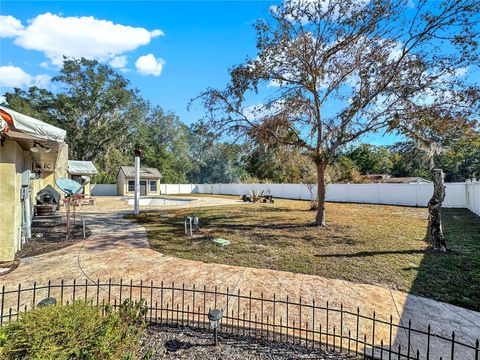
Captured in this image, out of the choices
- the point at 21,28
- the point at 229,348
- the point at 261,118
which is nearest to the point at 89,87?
the point at 21,28

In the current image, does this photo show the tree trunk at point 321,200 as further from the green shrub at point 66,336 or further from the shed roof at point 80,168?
the shed roof at point 80,168

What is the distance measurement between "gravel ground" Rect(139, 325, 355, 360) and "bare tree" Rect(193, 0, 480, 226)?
23.8ft

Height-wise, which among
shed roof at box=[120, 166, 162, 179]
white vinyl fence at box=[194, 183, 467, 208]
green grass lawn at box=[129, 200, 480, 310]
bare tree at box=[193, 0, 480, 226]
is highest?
bare tree at box=[193, 0, 480, 226]

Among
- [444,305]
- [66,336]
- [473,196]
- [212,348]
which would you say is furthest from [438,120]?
[66,336]

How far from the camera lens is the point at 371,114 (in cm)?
890

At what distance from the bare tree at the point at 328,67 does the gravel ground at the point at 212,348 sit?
7250 millimetres

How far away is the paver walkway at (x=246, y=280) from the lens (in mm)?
3369

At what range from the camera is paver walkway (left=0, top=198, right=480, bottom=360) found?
3369 millimetres

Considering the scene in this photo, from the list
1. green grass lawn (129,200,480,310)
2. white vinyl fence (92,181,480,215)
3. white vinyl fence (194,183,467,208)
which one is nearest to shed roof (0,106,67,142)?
green grass lawn (129,200,480,310)

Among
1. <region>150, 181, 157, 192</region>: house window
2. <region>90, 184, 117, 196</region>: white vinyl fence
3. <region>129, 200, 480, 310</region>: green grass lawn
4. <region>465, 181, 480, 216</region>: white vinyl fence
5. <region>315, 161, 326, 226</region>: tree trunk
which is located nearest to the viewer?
<region>129, 200, 480, 310</region>: green grass lawn

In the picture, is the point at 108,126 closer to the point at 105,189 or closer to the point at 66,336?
the point at 105,189

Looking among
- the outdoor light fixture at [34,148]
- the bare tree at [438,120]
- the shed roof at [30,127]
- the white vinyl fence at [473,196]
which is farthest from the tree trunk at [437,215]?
the outdoor light fixture at [34,148]

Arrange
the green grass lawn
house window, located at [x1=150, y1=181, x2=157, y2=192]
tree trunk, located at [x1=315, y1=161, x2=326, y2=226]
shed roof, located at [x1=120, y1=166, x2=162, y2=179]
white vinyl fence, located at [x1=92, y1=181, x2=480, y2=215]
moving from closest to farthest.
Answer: the green grass lawn → tree trunk, located at [x1=315, y1=161, x2=326, y2=226] → white vinyl fence, located at [x1=92, y1=181, x2=480, y2=215] → shed roof, located at [x1=120, y1=166, x2=162, y2=179] → house window, located at [x1=150, y1=181, x2=157, y2=192]

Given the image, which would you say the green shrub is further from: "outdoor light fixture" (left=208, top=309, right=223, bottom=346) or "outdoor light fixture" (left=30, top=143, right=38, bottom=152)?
"outdoor light fixture" (left=30, top=143, right=38, bottom=152)
